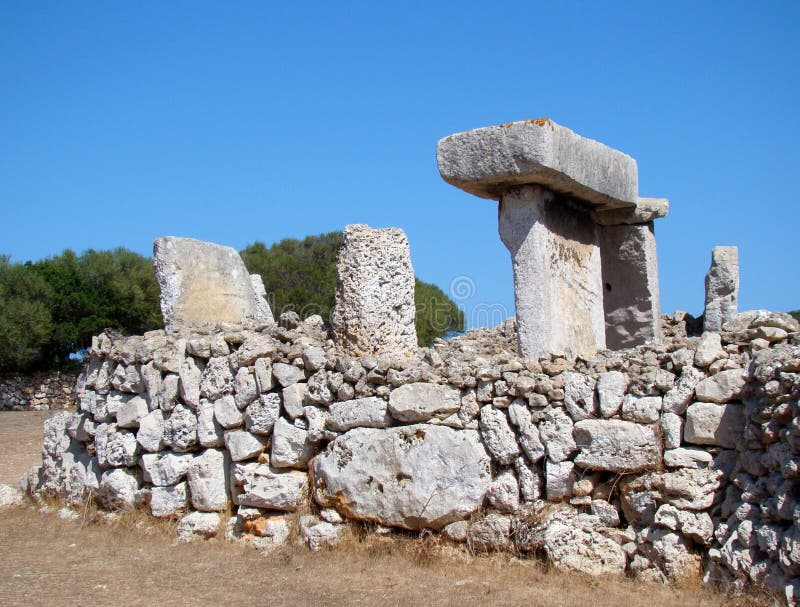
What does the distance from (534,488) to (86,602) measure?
2.94 metres

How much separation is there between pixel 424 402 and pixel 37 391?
1260 cm

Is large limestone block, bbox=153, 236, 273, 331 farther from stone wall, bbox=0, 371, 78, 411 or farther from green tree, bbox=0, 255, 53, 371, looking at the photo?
green tree, bbox=0, 255, 53, 371

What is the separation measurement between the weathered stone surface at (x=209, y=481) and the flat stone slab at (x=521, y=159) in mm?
2868

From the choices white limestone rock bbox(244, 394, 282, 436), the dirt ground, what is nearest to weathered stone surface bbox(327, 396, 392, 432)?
white limestone rock bbox(244, 394, 282, 436)

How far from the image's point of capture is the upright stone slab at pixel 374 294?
6984mm

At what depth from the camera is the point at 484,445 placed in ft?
19.8

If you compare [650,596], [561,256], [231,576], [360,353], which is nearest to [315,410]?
[360,353]

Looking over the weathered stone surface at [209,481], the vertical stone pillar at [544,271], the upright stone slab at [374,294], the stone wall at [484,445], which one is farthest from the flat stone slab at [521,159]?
the weathered stone surface at [209,481]

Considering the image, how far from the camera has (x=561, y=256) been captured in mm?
6984

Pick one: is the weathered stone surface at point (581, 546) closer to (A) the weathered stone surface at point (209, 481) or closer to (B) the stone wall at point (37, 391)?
(A) the weathered stone surface at point (209, 481)

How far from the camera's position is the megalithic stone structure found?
20.5ft

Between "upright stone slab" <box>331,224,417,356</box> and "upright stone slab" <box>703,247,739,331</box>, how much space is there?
4.29m

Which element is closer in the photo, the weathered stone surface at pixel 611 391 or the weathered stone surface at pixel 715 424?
the weathered stone surface at pixel 715 424

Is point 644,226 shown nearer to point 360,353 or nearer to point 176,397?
point 360,353
